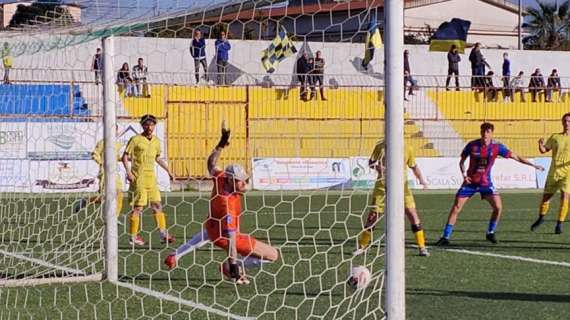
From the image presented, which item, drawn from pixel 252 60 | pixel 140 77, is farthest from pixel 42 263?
pixel 140 77

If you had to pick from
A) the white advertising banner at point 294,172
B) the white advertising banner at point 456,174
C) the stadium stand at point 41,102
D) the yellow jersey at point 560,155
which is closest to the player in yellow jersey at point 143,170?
the stadium stand at point 41,102

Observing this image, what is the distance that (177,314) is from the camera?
9.25m

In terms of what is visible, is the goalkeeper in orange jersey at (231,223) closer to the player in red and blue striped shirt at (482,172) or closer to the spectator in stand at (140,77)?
the spectator in stand at (140,77)

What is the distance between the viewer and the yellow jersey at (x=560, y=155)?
661 inches

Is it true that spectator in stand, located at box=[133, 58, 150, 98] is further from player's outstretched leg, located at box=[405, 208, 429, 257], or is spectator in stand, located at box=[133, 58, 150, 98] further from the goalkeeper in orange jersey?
player's outstretched leg, located at box=[405, 208, 429, 257]

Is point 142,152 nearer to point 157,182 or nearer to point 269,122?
point 157,182

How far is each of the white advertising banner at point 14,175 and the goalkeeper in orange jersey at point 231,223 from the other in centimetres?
641

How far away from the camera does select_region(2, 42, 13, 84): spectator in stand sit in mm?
11930

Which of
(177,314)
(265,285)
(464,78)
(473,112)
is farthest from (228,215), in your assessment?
(464,78)

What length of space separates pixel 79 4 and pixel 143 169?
5247mm

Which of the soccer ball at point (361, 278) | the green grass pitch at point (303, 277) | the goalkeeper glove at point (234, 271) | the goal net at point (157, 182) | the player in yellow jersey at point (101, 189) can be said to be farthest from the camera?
the player in yellow jersey at point (101, 189)

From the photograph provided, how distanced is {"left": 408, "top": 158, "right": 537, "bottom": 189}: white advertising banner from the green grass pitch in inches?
486

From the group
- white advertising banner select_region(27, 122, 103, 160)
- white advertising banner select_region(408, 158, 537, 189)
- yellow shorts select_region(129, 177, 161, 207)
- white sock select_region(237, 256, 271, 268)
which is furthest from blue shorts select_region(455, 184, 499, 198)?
white advertising banner select_region(408, 158, 537, 189)

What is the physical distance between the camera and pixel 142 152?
Result: 1562cm
